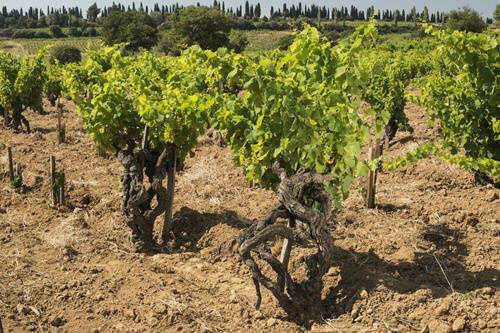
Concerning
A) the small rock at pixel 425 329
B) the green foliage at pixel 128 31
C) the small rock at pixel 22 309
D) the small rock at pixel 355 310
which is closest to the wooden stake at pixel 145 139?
the small rock at pixel 22 309

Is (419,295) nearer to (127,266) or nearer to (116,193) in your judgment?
(127,266)

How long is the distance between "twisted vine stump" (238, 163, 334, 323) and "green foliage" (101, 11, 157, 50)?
38.4 meters

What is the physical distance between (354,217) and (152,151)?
3600 mm

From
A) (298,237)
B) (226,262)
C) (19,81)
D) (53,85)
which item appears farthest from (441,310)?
(53,85)

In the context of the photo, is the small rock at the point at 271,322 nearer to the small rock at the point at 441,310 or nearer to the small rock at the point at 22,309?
the small rock at the point at 441,310

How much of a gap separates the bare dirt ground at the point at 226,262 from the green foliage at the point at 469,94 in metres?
1.20

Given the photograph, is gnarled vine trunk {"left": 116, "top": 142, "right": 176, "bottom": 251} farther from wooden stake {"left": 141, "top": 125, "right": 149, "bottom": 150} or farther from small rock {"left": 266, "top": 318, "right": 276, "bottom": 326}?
small rock {"left": 266, "top": 318, "right": 276, "bottom": 326}

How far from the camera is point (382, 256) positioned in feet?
18.1

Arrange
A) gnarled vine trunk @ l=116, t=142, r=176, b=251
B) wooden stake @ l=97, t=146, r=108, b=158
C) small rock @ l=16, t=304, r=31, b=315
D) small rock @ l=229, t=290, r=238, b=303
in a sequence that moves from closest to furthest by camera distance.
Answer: small rock @ l=16, t=304, r=31, b=315, small rock @ l=229, t=290, r=238, b=303, gnarled vine trunk @ l=116, t=142, r=176, b=251, wooden stake @ l=97, t=146, r=108, b=158

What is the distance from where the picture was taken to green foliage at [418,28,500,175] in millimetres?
5199

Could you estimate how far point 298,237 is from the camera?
4.28m

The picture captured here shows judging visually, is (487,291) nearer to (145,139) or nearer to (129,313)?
(129,313)

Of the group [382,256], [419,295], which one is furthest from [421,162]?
[419,295]

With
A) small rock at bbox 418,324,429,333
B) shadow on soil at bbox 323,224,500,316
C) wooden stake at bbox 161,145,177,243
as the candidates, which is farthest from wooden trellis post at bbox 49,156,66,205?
small rock at bbox 418,324,429,333
